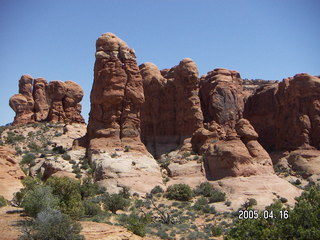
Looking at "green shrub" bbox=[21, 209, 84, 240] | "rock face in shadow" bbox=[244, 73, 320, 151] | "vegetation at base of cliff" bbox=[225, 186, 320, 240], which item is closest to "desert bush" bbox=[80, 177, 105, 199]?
"green shrub" bbox=[21, 209, 84, 240]

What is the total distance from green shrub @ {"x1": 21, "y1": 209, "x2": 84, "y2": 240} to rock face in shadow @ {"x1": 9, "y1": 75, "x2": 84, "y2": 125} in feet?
152

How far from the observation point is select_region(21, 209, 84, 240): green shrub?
18469 millimetres

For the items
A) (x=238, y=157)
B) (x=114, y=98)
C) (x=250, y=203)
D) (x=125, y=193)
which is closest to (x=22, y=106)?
(x=114, y=98)

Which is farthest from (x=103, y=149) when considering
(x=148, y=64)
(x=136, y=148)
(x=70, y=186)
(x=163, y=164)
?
(x=148, y=64)

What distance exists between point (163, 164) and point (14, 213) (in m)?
22.9

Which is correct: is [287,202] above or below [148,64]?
below

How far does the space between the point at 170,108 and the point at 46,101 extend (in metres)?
25.2

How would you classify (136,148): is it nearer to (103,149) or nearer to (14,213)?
(103,149)

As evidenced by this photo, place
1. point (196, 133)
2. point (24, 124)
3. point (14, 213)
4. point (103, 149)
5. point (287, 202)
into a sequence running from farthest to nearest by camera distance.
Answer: point (24, 124) → point (196, 133) → point (103, 149) → point (287, 202) → point (14, 213)

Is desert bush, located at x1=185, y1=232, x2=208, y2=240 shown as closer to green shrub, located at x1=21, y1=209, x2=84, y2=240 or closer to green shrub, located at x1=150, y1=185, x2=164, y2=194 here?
green shrub, located at x1=21, y1=209, x2=84, y2=240

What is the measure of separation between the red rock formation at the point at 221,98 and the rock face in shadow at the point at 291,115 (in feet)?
17.7

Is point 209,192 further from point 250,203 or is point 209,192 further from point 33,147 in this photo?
point 33,147

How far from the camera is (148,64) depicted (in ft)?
197

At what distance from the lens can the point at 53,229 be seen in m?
18.6
